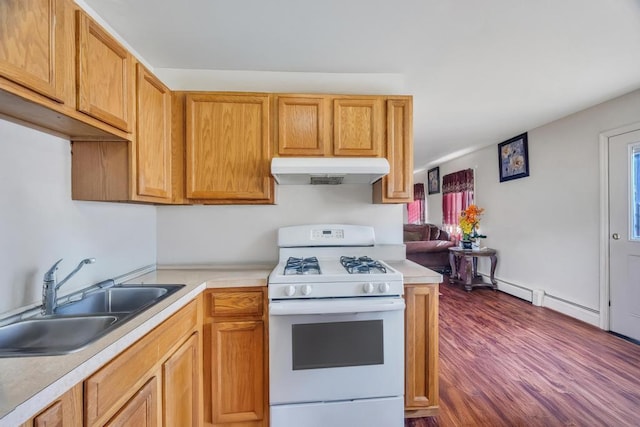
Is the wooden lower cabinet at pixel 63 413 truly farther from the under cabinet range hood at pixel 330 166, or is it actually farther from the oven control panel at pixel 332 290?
the under cabinet range hood at pixel 330 166

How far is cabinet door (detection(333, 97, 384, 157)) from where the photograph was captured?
6.32ft

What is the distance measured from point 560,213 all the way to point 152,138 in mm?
4309

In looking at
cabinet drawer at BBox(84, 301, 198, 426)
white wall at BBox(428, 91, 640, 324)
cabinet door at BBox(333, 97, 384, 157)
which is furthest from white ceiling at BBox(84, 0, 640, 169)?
cabinet drawer at BBox(84, 301, 198, 426)

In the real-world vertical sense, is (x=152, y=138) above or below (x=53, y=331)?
above

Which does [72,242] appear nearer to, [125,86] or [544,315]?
[125,86]

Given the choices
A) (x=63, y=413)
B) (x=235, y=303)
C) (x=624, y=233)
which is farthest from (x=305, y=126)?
(x=624, y=233)

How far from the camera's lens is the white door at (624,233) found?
261 centimetres

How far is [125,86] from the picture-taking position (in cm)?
137

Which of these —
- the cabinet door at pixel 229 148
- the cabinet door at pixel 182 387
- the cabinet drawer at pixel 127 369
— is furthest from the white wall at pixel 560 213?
the cabinet drawer at pixel 127 369

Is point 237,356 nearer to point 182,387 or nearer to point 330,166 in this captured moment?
point 182,387

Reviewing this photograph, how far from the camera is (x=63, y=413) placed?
70cm

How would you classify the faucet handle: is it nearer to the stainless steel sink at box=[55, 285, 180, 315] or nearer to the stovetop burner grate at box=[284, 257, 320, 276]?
the stainless steel sink at box=[55, 285, 180, 315]

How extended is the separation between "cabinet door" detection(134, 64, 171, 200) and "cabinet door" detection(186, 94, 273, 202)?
14cm

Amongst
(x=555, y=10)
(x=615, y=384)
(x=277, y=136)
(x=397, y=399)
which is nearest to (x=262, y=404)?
(x=397, y=399)
